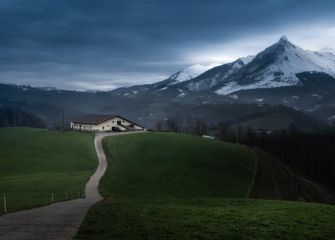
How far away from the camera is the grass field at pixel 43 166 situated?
59844 millimetres

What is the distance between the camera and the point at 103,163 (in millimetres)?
94375

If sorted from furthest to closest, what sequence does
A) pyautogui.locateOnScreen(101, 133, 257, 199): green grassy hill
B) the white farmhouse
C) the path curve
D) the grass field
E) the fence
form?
1. the white farmhouse
2. pyautogui.locateOnScreen(101, 133, 257, 199): green grassy hill
3. the grass field
4. the fence
5. the path curve

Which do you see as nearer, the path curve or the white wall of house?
the path curve

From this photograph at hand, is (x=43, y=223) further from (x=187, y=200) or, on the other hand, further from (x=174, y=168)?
(x=174, y=168)

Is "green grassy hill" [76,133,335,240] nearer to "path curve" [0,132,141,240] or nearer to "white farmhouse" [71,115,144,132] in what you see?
"path curve" [0,132,141,240]

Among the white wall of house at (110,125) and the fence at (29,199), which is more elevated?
the white wall of house at (110,125)

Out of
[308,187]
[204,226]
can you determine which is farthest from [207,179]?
[204,226]

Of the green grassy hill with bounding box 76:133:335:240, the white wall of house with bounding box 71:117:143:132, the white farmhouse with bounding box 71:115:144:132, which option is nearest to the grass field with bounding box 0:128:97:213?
the green grassy hill with bounding box 76:133:335:240

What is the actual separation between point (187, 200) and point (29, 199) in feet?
63.3

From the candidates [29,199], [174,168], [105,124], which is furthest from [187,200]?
[105,124]

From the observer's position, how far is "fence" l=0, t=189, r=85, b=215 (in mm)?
A: 44244

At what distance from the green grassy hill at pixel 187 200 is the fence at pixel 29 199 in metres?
5.98

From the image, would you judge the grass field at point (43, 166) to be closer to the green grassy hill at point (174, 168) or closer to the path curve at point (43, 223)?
the path curve at point (43, 223)

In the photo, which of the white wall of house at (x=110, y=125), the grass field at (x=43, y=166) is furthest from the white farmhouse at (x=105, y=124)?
the grass field at (x=43, y=166)
